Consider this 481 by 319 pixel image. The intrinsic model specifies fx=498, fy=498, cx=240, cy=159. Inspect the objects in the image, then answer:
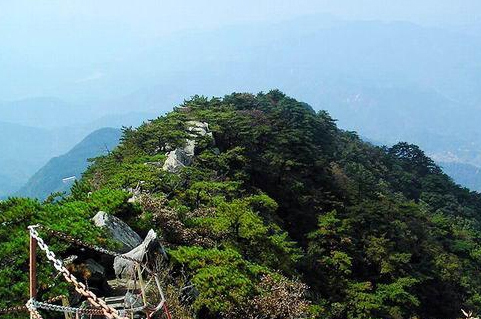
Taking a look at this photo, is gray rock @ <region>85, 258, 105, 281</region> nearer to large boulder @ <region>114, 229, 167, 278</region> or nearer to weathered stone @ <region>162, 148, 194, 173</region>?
large boulder @ <region>114, 229, 167, 278</region>

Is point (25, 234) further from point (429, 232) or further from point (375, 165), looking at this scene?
point (375, 165)

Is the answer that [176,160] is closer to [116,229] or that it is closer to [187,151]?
[187,151]

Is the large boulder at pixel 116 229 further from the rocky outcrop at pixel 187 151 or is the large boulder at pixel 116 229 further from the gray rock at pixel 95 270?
the rocky outcrop at pixel 187 151

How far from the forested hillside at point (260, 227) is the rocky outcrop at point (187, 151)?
0.45 feet

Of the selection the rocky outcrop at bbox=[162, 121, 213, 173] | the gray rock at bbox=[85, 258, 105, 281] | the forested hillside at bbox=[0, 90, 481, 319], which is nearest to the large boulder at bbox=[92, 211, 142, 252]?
the forested hillside at bbox=[0, 90, 481, 319]

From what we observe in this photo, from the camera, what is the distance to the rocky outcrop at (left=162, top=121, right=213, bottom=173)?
24.2m

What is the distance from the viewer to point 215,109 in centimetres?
4016

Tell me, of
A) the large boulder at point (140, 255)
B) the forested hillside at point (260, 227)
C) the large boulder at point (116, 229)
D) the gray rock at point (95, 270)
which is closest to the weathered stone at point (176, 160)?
the forested hillside at point (260, 227)

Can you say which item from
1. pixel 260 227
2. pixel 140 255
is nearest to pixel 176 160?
pixel 260 227

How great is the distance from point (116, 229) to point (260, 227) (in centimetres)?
786

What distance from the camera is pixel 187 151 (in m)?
28.4

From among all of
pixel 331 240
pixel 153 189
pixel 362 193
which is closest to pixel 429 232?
pixel 362 193

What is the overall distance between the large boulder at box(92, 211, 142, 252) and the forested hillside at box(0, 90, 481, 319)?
37 cm

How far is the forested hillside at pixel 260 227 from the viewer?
452 inches
